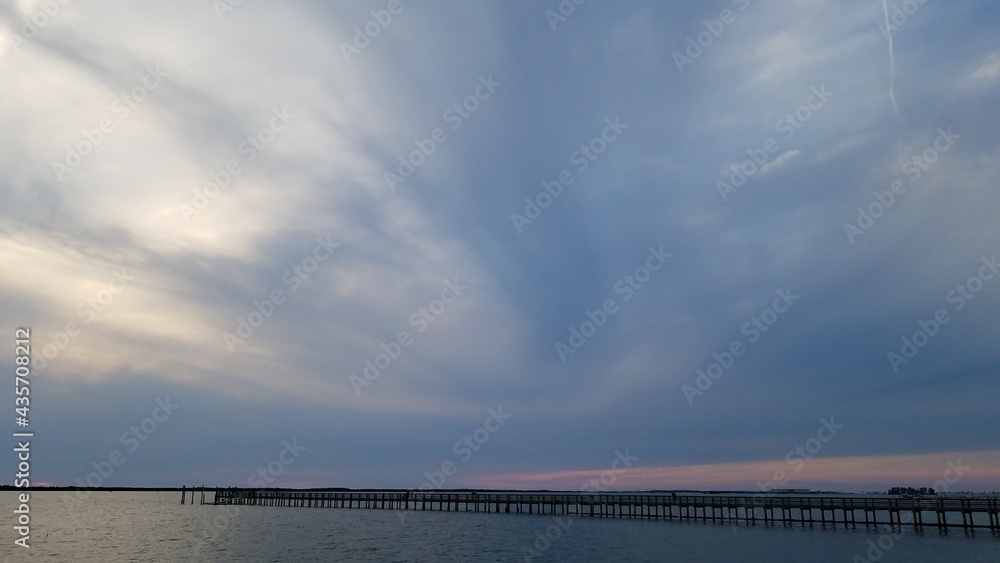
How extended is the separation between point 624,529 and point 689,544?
15284mm

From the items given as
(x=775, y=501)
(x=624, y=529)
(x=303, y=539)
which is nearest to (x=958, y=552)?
(x=775, y=501)

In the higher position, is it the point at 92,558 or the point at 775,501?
the point at 775,501

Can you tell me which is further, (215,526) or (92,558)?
(215,526)

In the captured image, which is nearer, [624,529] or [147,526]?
[624,529]

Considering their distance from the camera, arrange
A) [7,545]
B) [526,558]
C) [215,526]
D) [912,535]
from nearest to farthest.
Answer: [526,558], [7,545], [912,535], [215,526]

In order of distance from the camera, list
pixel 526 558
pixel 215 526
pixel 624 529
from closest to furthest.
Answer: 1. pixel 526 558
2. pixel 624 529
3. pixel 215 526

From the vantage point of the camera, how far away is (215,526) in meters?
73.4

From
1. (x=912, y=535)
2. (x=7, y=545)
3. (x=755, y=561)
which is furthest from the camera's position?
(x=912, y=535)

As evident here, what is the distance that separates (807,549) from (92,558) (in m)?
50.0

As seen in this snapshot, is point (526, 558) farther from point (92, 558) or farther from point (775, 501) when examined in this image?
point (775, 501)

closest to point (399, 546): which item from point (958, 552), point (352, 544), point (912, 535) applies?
point (352, 544)

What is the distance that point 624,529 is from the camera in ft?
216

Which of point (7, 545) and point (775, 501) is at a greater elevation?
point (775, 501)

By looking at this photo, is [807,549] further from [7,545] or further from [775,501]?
[7,545]
